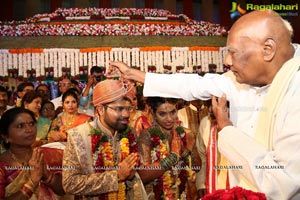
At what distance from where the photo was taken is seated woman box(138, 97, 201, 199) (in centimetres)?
329

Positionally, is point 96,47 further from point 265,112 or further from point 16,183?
point 265,112

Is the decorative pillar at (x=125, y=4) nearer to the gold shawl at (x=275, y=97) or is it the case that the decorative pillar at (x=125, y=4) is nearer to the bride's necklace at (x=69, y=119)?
the bride's necklace at (x=69, y=119)

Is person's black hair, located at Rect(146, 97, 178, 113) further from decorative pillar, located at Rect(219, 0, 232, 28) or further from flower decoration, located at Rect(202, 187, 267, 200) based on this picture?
decorative pillar, located at Rect(219, 0, 232, 28)

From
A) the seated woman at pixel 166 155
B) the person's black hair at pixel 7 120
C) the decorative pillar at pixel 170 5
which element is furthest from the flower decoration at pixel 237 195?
the decorative pillar at pixel 170 5

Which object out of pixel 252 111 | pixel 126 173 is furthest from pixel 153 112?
pixel 252 111

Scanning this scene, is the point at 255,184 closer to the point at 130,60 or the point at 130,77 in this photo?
the point at 130,77

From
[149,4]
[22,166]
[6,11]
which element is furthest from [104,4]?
[22,166]

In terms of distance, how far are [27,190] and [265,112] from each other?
172cm

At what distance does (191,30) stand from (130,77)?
5425 millimetres

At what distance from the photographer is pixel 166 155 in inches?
134

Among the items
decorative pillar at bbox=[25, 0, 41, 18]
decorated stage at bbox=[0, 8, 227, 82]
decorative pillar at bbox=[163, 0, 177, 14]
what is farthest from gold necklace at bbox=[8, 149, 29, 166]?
decorative pillar at bbox=[163, 0, 177, 14]

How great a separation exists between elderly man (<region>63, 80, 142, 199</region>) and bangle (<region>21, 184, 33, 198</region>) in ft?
0.74

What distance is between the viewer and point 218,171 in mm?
3490

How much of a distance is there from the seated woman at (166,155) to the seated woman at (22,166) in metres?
0.69
